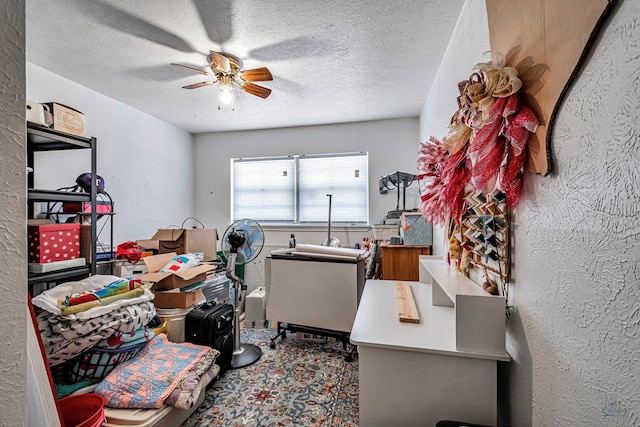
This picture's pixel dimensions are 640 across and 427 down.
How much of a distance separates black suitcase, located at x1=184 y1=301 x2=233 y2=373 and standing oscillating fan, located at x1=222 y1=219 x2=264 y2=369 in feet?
0.46

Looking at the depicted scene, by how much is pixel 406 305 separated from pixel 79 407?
1692 millimetres

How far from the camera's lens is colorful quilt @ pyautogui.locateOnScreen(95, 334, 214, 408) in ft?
4.66

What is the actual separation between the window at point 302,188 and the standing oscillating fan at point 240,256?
1.20 m

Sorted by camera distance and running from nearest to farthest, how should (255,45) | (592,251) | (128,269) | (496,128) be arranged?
(592,251), (496,128), (255,45), (128,269)

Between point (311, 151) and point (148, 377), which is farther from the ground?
point (311, 151)

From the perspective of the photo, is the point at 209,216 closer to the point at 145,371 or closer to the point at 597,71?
the point at 145,371

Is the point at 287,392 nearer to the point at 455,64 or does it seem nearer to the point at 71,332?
the point at 71,332

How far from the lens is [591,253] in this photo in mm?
604

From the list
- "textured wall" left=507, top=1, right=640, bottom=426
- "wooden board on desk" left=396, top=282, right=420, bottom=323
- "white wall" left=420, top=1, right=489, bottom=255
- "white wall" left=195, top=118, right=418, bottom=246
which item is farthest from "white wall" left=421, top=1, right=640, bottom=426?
"white wall" left=195, top=118, right=418, bottom=246

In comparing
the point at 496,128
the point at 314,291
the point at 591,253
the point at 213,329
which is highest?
the point at 496,128

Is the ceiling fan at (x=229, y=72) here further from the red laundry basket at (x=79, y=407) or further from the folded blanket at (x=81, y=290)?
the red laundry basket at (x=79, y=407)

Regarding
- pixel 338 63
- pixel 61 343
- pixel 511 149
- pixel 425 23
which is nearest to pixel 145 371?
pixel 61 343

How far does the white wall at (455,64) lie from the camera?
1325mm

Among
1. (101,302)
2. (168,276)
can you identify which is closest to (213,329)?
(168,276)
